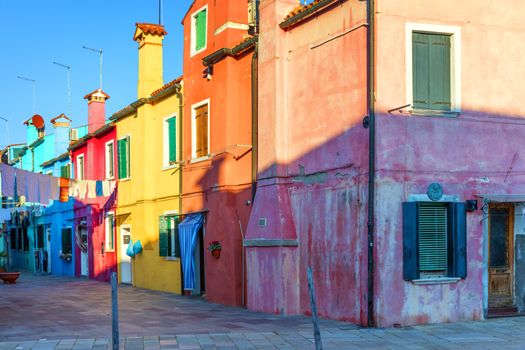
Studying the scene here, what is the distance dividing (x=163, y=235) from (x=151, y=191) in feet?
6.29

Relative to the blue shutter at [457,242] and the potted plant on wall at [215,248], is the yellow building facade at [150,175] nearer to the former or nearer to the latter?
the potted plant on wall at [215,248]

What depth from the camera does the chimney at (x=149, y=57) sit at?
22672 millimetres

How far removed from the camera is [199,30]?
18797mm

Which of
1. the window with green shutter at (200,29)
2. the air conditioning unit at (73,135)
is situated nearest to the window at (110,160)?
the window with green shutter at (200,29)

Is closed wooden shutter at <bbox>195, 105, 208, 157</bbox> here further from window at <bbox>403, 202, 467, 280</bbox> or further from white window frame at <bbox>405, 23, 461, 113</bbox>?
window at <bbox>403, 202, 467, 280</bbox>

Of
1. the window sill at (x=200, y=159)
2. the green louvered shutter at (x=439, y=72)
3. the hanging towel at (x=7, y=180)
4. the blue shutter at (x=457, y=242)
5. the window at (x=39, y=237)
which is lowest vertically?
the window at (x=39, y=237)

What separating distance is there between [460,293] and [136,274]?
1332 centimetres

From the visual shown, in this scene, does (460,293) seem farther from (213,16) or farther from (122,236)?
(122,236)

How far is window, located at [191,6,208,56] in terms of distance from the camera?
18.4 m

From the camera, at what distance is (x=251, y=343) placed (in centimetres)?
1059

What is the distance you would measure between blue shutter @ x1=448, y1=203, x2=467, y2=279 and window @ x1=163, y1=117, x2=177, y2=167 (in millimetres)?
9770

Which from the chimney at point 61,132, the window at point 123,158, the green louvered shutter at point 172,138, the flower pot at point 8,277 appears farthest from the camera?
the chimney at point 61,132

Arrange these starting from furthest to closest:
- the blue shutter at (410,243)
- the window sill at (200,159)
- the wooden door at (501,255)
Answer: the window sill at (200,159) < the wooden door at (501,255) < the blue shutter at (410,243)

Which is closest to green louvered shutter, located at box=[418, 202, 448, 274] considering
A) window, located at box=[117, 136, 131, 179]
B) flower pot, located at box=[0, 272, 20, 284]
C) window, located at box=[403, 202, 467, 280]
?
window, located at box=[403, 202, 467, 280]
